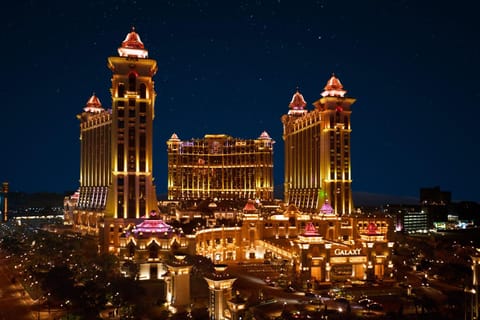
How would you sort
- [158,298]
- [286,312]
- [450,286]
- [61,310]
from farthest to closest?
[450,286] < [158,298] < [61,310] < [286,312]

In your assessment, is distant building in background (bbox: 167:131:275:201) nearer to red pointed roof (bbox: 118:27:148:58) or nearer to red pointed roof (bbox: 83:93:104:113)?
red pointed roof (bbox: 83:93:104:113)

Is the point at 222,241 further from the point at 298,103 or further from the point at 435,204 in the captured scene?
the point at 435,204

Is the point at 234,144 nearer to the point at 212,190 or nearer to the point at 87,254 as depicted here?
the point at 212,190

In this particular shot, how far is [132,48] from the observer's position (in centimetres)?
6588

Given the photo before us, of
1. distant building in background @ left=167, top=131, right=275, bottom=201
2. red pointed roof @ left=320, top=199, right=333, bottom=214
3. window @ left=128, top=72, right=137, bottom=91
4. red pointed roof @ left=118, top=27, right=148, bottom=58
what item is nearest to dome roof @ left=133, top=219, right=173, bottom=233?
window @ left=128, top=72, right=137, bottom=91

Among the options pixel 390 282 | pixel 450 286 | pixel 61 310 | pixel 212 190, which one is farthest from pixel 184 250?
pixel 212 190

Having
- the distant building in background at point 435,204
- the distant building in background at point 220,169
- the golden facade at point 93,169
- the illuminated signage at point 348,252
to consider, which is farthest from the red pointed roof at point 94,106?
the distant building in background at point 435,204

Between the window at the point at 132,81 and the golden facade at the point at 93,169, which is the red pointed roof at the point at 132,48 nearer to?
the window at the point at 132,81

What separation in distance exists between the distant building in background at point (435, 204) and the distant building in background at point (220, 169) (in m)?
38.4

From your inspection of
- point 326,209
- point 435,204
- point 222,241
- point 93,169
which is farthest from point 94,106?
point 435,204

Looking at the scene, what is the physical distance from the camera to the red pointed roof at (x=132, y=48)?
65.7 metres

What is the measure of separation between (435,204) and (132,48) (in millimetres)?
80716

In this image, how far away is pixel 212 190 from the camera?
340 feet

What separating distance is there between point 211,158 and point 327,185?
33011 millimetres
